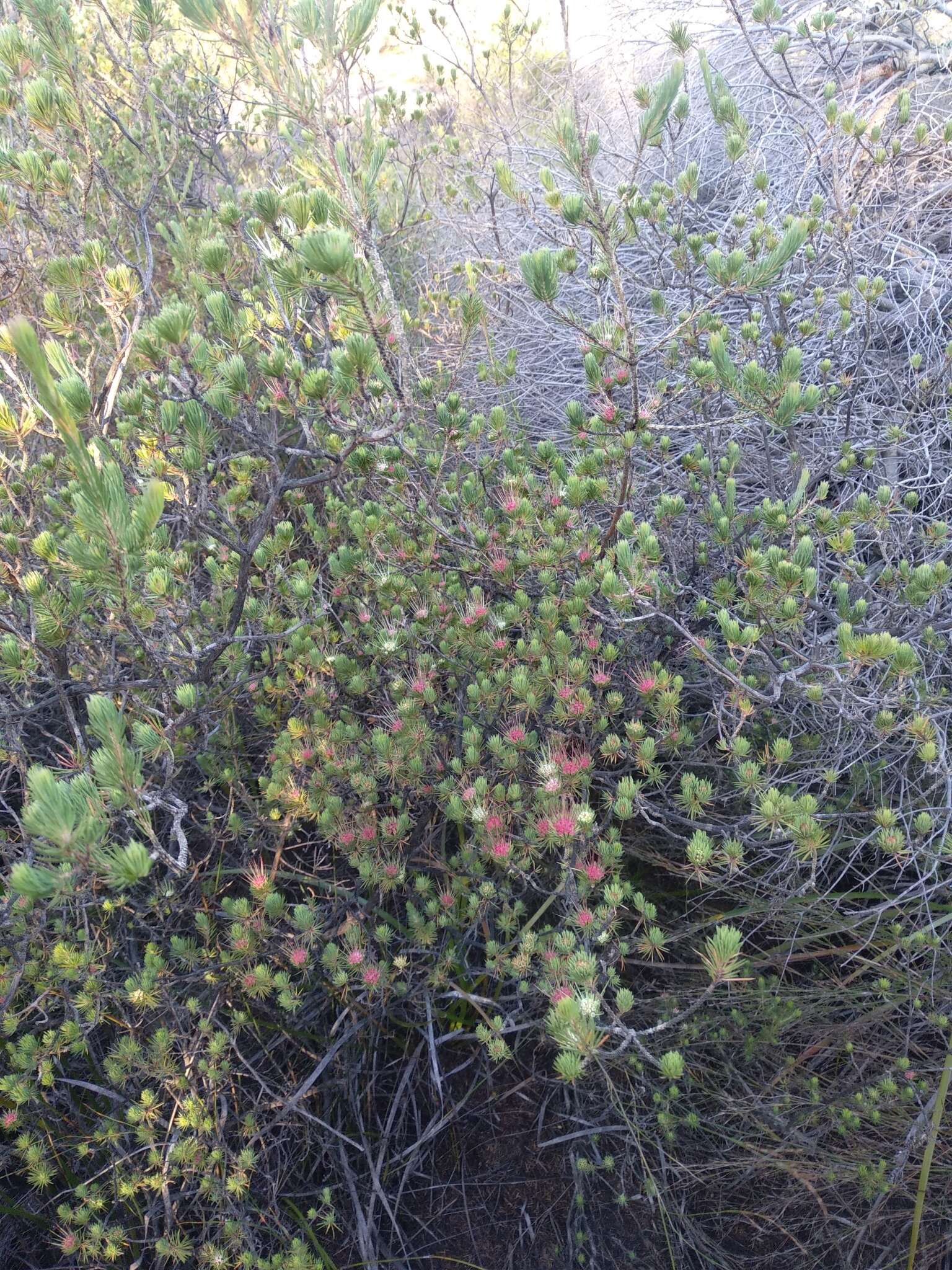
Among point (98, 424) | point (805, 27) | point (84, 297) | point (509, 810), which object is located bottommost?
point (509, 810)

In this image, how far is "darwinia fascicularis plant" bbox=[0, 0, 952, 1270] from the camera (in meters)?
2.05

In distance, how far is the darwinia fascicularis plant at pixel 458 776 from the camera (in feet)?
6.73

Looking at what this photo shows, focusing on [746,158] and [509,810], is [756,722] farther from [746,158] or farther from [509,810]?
[746,158]

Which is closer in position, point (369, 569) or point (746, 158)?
point (369, 569)

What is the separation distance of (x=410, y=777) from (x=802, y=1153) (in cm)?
134

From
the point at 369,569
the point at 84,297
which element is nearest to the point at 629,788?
the point at 369,569

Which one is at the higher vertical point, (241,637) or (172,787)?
(241,637)

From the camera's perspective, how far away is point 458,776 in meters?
2.35

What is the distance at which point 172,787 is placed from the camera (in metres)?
2.51

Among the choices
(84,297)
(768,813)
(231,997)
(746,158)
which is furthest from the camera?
(746,158)

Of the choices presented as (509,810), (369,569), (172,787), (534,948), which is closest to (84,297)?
→ (369,569)

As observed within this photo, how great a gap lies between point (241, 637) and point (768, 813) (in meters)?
1.24

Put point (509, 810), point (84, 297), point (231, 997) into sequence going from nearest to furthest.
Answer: point (509, 810)
point (231, 997)
point (84, 297)

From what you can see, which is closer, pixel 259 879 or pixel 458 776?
pixel 259 879
